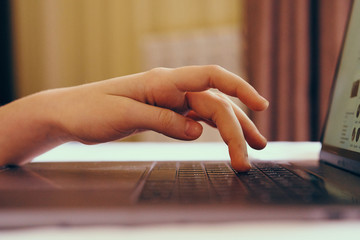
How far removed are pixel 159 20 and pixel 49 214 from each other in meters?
2.27

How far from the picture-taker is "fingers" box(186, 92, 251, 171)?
0.48 meters

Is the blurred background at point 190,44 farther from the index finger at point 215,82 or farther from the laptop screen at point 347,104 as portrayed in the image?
the index finger at point 215,82

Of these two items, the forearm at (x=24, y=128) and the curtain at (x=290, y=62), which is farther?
the curtain at (x=290, y=62)

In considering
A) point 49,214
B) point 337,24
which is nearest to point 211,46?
point 337,24

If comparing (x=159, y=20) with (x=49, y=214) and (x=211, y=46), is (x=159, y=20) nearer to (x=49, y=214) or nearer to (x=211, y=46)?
(x=211, y=46)

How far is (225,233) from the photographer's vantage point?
0.25 meters

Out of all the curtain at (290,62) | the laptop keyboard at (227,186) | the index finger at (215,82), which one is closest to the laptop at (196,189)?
the laptop keyboard at (227,186)

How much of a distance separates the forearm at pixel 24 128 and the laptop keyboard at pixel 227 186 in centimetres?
22

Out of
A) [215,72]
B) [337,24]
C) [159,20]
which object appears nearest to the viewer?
[215,72]

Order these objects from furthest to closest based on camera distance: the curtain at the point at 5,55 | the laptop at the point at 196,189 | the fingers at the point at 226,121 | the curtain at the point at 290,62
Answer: the curtain at the point at 5,55, the curtain at the point at 290,62, the fingers at the point at 226,121, the laptop at the point at 196,189

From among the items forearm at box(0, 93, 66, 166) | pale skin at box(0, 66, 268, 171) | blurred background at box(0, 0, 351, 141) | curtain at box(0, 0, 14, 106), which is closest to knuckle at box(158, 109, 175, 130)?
pale skin at box(0, 66, 268, 171)

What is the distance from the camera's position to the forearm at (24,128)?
57cm

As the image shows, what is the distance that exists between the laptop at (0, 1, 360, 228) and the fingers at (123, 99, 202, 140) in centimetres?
6

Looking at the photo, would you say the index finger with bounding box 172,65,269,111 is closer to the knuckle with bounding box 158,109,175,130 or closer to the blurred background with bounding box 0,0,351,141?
the knuckle with bounding box 158,109,175,130
